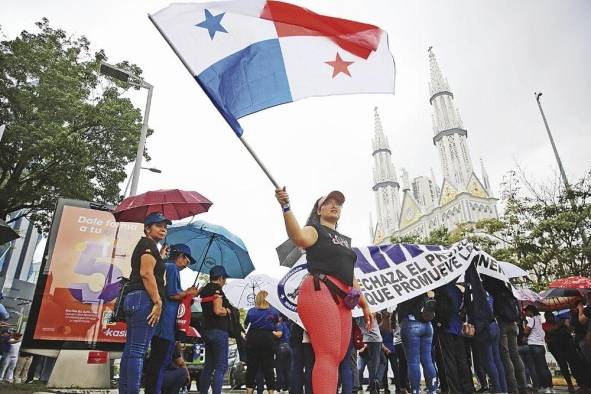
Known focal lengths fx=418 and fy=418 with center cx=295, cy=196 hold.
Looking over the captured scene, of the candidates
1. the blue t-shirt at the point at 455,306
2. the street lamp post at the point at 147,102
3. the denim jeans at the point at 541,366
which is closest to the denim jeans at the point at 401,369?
the denim jeans at the point at 541,366

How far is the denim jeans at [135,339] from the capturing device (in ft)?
12.0

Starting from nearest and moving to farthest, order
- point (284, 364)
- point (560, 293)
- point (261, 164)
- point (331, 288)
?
point (331, 288)
point (261, 164)
point (560, 293)
point (284, 364)

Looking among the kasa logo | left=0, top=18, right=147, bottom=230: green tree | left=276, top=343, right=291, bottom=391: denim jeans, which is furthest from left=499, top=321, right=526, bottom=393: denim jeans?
left=0, top=18, right=147, bottom=230: green tree

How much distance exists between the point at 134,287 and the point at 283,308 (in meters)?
3.11

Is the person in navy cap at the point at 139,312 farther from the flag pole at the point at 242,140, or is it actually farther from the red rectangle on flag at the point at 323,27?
the red rectangle on flag at the point at 323,27

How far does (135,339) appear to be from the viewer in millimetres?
3703

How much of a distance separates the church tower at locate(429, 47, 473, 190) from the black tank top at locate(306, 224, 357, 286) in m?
79.2

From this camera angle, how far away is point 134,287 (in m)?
3.86

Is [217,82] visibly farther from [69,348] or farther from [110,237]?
[69,348]

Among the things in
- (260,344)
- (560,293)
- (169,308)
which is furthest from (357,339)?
(560,293)

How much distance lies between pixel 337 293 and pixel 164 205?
11.9 ft

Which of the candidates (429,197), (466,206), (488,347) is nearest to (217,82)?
(488,347)

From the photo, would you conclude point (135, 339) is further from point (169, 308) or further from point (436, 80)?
point (436, 80)

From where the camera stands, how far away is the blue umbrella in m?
7.27
